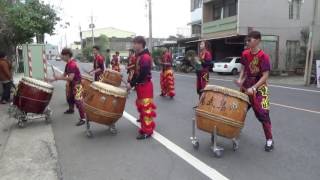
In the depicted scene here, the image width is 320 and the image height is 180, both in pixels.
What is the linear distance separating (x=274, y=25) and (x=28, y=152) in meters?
30.3

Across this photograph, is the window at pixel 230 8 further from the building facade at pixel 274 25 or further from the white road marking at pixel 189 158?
the white road marking at pixel 189 158

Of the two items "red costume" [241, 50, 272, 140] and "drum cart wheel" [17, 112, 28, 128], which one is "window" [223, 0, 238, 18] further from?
"red costume" [241, 50, 272, 140]

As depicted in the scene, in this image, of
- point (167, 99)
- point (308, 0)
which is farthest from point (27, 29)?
point (308, 0)

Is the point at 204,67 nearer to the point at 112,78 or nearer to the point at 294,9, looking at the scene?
the point at 112,78

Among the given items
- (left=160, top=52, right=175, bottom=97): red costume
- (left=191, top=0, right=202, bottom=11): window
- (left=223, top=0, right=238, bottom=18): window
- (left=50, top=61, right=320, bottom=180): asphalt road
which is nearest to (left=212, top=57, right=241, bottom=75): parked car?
(left=223, top=0, right=238, bottom=18): window

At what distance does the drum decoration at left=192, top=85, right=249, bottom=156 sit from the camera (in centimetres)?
643

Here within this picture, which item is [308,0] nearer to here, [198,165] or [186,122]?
[186,122]

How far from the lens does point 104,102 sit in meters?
7.83

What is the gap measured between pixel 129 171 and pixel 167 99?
8.49 metres

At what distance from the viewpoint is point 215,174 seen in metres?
5.87

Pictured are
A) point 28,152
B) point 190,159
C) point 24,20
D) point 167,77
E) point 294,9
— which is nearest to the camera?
point 190,159

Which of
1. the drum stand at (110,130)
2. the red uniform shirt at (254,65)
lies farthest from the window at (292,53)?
the red uniform shirt at (254,65)

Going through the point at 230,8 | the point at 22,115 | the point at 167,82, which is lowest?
the point at 22,115

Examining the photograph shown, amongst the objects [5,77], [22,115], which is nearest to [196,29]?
[5,77]
